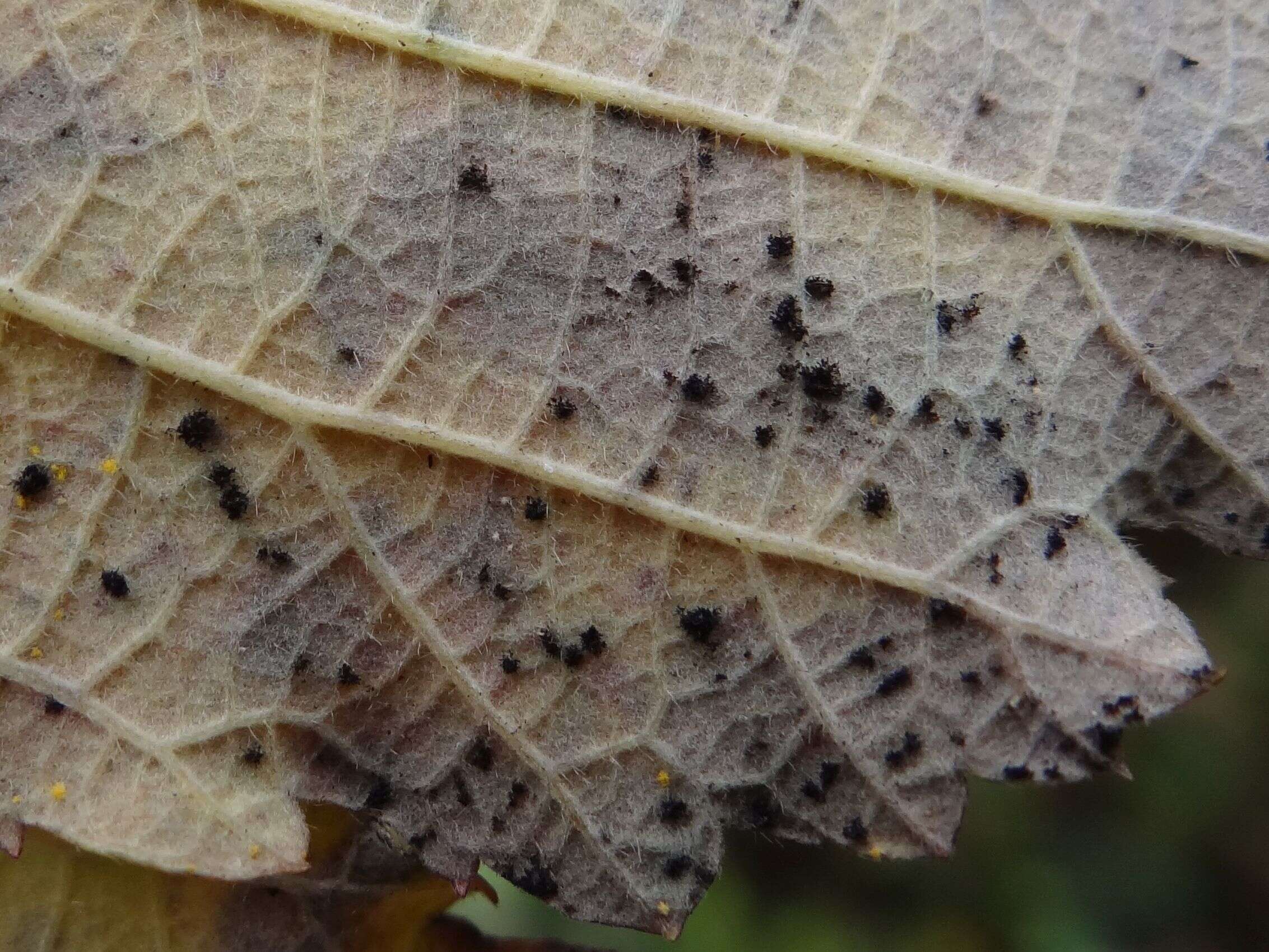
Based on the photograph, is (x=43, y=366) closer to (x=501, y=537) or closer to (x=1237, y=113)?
(x=501, y=537)

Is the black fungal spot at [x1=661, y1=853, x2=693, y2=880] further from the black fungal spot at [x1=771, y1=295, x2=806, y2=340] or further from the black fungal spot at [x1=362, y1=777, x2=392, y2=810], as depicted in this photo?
the black fungal spot at [x1=771, y1=295, x2=806, y2=340]

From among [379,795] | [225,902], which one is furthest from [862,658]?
[225,902]

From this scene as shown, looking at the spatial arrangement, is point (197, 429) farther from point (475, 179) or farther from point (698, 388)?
point (698, 388)

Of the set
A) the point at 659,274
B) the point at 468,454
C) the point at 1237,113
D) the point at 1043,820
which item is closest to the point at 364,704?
the point at 468,454

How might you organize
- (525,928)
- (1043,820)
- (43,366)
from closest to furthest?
(43,366), (525,928), (1043,820)

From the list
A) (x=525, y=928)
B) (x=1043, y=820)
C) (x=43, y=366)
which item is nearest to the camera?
(x=43, y=366)

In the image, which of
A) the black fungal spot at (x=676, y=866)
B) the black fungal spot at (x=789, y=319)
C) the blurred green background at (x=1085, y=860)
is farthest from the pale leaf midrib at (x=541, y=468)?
the blurred green background at (x=1085, y=860)

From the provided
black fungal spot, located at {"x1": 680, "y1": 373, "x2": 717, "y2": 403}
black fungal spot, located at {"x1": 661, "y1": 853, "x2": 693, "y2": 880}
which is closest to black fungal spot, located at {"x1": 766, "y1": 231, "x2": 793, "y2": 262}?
black fungal spot, located at {"x1": 680, "y1": 373, "x2": 717, "y2": 403}
